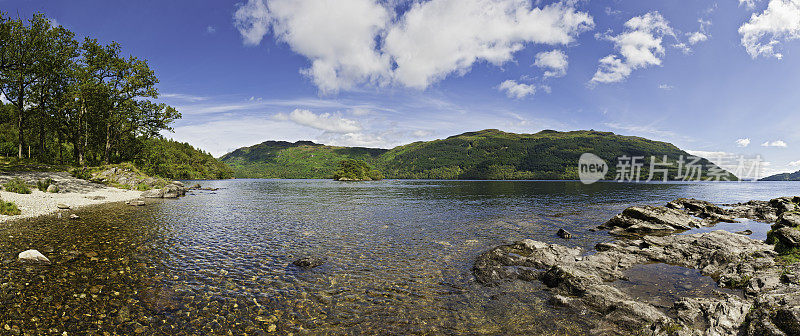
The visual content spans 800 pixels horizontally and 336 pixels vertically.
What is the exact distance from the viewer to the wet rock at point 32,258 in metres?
15.0

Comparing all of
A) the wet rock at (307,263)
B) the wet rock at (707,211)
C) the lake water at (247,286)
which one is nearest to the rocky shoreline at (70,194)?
the lake water at (247,286)

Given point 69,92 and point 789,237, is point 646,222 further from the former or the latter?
point 69,92

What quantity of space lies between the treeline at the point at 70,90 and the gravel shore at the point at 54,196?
18080 millimetres

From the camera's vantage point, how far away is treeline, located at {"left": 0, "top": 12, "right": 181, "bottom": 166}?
52.9 metres

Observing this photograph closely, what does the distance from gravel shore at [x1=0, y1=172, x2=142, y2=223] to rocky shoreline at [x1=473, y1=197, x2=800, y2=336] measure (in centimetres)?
4110

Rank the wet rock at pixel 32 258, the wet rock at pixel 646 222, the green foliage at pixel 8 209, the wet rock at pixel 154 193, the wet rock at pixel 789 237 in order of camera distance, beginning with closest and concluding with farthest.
A: the wet rock at pixel 32 258 → the wet rock at pixel 789 237 → the green foliage at pixel 8 209 → the wet rock at pixel 646 222 → the wet rock at pixel 154 193

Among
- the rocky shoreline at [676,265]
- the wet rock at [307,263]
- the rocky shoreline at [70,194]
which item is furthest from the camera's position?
the rocky shoreline at [70,194]

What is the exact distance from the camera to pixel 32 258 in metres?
15.1

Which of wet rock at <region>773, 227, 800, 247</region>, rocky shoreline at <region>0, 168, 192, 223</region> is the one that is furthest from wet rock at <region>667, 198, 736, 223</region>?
rocky shoreline at <region>0, 168, 192, 223</region>

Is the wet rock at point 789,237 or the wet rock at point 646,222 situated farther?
the wet rock at point 646,222

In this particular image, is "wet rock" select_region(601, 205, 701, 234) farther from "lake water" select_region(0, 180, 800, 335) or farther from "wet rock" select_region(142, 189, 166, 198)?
"wet rock" select_region(142, 189, 166, 198)

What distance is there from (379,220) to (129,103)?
2911 inches

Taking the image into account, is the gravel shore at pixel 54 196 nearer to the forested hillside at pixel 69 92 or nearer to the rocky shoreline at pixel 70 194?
the rocky shoreline at pixel 70 194

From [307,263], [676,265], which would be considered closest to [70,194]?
[307,263]
